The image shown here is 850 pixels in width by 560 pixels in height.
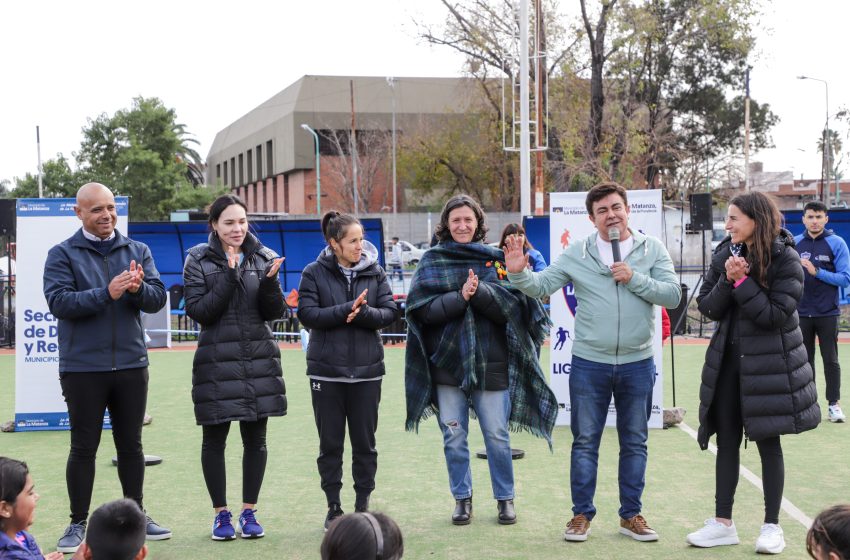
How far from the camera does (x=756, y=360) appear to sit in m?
4.86

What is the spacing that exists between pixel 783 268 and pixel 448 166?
148ft

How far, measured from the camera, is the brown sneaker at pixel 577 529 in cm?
511

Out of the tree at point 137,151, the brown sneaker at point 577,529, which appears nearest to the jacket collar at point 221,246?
the brown sneaker at point 577,529

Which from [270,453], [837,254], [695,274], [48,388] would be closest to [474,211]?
[270,453]

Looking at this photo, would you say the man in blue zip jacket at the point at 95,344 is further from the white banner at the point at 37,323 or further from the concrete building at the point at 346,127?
the concrete building at the point at 346,127

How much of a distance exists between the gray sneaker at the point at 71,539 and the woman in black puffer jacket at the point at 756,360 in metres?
3.21

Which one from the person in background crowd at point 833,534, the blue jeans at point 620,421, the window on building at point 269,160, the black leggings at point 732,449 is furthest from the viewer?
the window on building at point 269,160

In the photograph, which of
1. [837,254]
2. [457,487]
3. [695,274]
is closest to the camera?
[457,487]

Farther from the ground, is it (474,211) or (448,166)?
(448,166)

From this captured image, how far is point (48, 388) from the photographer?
8.71m

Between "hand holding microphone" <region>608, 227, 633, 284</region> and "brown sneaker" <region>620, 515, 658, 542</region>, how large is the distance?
4.21ft

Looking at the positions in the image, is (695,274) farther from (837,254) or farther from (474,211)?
(474,211)

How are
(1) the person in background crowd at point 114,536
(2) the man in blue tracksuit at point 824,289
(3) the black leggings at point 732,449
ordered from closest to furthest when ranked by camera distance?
(1) the person in background crowd at point 114,536, (3) the black leggings at point 732,449, (2) the man in blue tracksuit at point 824,289

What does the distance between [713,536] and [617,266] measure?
1.49 meters
